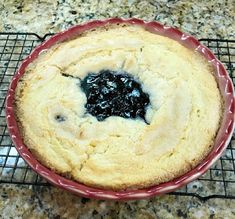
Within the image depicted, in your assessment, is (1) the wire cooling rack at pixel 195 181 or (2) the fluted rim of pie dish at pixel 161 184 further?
(1) the wire cooling rack at pixel 195 181

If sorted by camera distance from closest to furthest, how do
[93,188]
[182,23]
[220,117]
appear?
[93,188]
[220,117]
[182,23]

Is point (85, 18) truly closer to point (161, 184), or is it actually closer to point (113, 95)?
point (113, 95)

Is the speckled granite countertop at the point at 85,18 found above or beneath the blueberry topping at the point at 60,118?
beneath

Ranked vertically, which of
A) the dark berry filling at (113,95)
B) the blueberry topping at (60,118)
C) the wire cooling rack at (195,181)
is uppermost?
the dark berry filling at (113,95)

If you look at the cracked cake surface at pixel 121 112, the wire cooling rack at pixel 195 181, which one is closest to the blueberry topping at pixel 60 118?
the cracked cake surface at pixel 121 112

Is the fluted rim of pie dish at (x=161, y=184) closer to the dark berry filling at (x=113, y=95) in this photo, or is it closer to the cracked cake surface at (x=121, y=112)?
the cracked cake surface at (x=121, y=112)

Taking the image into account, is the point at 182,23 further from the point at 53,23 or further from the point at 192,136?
the point at 192,136

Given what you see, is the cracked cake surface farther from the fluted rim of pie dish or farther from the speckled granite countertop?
the speckled granite countertop

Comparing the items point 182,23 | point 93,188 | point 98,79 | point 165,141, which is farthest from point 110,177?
point 182,23
